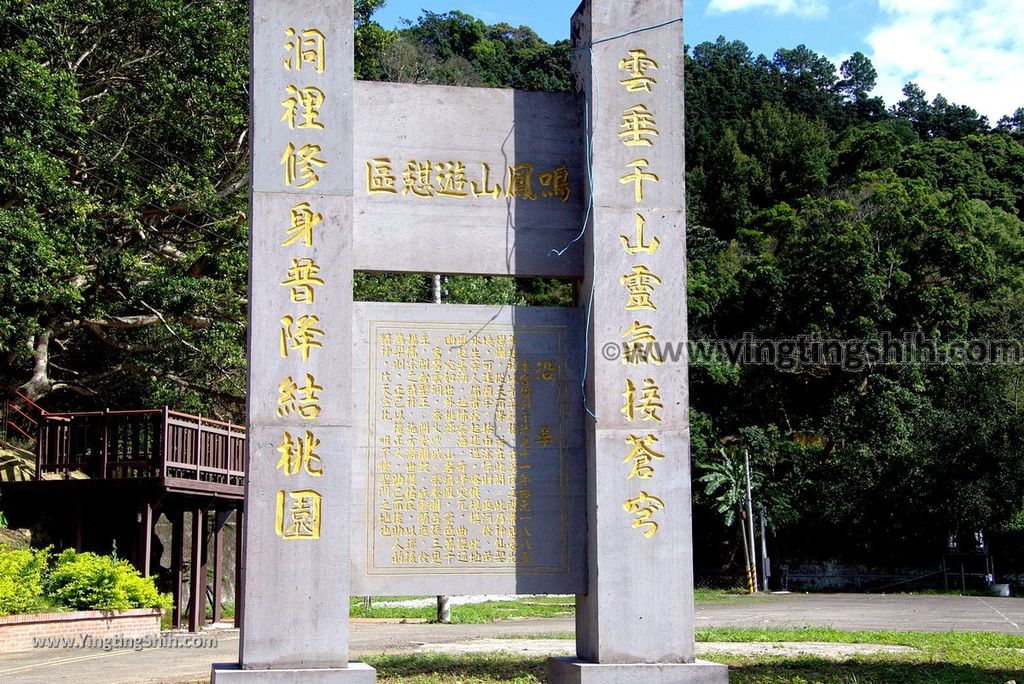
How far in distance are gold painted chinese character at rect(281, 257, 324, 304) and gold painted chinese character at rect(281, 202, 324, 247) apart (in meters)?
0.11

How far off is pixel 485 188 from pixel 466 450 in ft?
5.34

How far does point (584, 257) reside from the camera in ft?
22.0

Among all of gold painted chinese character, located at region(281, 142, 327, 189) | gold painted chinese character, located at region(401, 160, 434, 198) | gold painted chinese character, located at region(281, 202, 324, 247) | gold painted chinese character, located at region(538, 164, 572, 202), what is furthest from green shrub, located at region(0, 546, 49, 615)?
gold painted chinese character, located at region(538, 164, 572, 202)

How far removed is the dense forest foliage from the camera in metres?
17.4

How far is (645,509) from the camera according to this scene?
20.9 ft

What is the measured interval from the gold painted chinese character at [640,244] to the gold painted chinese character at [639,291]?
142mm

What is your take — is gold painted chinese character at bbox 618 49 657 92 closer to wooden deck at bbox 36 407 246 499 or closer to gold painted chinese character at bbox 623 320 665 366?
gold painted chinese character at bbox 623 320 665 366

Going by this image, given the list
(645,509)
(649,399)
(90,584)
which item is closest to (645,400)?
(649,399)

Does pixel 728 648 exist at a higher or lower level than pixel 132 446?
lower

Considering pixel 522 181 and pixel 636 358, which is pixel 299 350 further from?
pixel 636 358

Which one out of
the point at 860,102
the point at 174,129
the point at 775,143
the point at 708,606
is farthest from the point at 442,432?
the point at 860,102

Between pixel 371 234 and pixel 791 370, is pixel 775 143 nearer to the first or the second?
pixel 791 370

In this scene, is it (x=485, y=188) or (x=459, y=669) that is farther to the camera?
(x=459, y=669)

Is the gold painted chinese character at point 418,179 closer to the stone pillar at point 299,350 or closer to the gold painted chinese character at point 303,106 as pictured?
the stone pillar at point 299,350
